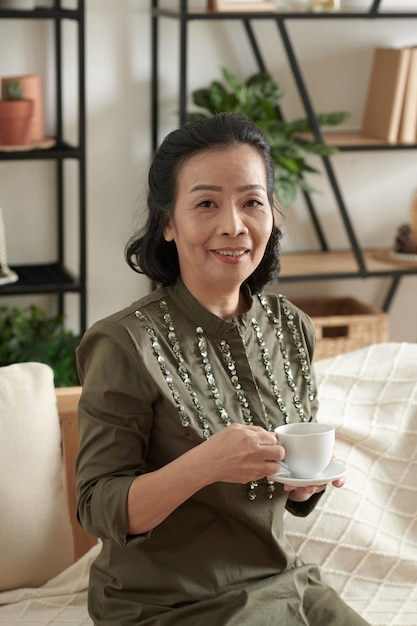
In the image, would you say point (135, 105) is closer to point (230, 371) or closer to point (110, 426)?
point (230, 371)

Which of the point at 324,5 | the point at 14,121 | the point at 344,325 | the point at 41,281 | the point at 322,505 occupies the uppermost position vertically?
the point at 324,5

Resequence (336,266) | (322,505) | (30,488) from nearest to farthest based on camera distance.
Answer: (30,488) → (322,505) → (336,266)

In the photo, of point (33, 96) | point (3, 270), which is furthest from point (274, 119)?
point (3, 270)

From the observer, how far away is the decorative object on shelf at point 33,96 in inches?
131

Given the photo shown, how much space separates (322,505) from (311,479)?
52 centimetres

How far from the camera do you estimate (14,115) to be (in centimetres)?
331

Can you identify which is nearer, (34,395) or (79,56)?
(34,395)

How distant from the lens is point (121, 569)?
1511 mm

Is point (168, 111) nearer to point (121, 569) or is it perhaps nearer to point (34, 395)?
point (34, 395)

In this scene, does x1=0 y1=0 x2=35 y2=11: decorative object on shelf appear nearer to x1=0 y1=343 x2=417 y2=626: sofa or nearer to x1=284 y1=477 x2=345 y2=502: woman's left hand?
x1=0 y1=343 x2=417 y2=626: sofa

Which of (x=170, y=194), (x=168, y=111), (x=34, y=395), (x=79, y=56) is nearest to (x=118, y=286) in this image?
(x=168, y=111)

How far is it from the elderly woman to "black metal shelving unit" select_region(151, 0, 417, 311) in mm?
1892

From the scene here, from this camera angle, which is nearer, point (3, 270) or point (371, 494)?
point (371, 494)

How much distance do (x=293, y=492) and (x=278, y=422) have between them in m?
0.12
